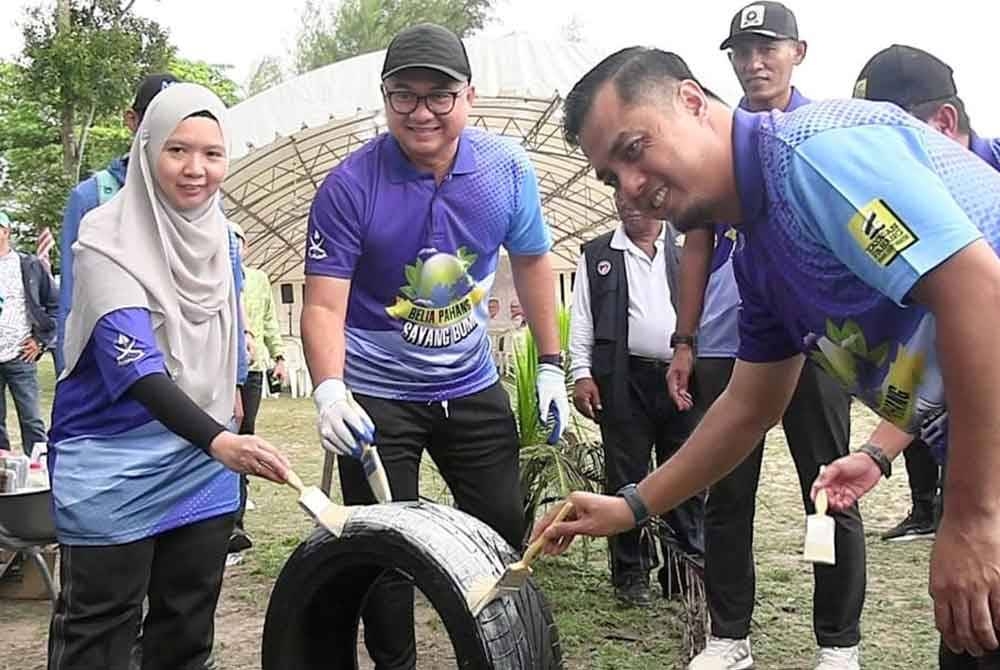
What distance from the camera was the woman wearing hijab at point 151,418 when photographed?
99.8 inches

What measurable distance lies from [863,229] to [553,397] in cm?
212

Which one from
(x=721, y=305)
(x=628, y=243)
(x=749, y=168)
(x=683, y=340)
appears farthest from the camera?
(x=628, y=243)

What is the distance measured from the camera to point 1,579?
4.78m

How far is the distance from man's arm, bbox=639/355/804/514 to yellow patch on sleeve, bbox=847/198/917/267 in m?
0.66

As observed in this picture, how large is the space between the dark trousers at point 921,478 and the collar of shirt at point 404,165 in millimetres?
3380

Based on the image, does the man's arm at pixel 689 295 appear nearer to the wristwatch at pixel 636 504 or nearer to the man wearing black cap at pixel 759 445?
the man wearing black cap at pixel 759 445

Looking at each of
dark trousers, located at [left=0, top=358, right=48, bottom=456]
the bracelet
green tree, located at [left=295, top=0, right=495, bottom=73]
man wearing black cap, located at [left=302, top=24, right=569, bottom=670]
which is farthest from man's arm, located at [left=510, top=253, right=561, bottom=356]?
green tree, located at [left=295, top=0, right=495, bottom=73]

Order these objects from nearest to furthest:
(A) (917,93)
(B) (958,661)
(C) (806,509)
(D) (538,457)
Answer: (B) (958,661) < (A) (917,93) < (C) (806,509) < (D) (538,457)

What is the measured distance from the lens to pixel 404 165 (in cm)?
314

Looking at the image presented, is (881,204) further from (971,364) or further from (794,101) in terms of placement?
(794,101)

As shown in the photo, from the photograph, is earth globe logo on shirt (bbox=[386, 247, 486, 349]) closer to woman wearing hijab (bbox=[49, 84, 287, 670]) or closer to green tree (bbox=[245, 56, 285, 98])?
woman wearing hijab (bbox=[49, 84, 287, 670])

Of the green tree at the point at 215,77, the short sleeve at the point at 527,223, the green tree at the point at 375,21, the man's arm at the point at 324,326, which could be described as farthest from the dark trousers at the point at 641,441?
the green tree at the point at 375,21

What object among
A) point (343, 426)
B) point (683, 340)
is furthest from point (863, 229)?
point (683, 340)

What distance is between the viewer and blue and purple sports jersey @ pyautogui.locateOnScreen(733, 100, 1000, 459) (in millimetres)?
1498
